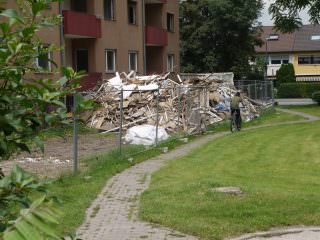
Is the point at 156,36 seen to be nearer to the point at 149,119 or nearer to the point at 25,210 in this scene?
the point at 149,119

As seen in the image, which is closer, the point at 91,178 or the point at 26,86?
the point at 26,86

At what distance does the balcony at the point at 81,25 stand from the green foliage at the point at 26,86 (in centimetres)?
2690

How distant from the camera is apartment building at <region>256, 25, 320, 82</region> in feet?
289

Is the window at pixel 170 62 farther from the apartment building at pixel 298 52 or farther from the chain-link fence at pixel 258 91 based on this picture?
the apartment building at pixel 298 52

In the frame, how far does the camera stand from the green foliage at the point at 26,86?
7.45 feet

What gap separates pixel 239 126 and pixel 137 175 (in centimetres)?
1382

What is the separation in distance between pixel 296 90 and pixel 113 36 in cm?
3669

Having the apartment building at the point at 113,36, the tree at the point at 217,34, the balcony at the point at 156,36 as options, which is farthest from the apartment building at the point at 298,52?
the balcony at the point at 156,36

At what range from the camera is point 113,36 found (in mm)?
34750

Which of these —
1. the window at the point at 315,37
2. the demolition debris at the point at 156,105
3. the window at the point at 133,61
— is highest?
the window at the point at 315,37

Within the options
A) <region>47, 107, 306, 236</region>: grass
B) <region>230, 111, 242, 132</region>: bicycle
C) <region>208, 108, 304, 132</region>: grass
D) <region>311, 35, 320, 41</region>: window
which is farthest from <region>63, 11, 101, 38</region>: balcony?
<region>311, 35, 320, 41</region>: window

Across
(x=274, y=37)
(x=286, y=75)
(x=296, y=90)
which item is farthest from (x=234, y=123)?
(x=274, y=37)

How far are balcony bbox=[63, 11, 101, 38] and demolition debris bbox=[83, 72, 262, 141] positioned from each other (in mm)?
3049

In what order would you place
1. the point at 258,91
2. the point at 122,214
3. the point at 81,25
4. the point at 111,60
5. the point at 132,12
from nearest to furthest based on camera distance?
the point at 122,214
the point at 81,25
the point at 111,60
the point at 132,12
the point at 258,91
